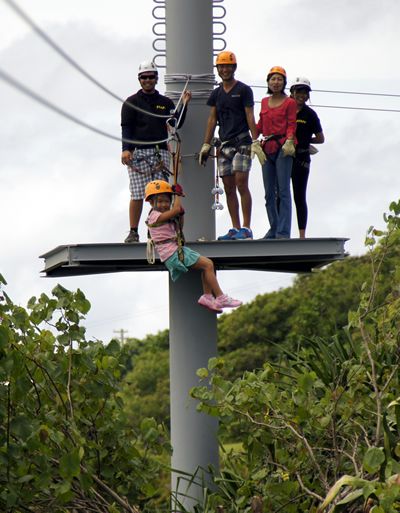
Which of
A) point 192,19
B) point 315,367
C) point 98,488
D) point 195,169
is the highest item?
point 192,19

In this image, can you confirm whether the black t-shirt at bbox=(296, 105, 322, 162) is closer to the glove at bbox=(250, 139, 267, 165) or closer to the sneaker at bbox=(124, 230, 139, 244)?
the glove at bbox=(250, 139, 267, 165)

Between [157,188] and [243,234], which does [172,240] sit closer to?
[157,188]

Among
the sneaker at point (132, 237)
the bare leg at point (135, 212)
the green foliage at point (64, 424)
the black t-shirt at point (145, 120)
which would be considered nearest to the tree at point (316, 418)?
the green foliage at point (64, 424)

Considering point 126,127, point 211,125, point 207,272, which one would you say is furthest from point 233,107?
point 207,272

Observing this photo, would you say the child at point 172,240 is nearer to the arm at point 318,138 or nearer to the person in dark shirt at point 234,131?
the person in dark shirt at point 234,131

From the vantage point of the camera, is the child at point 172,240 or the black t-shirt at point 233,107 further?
the black t-shirt at point 233,107

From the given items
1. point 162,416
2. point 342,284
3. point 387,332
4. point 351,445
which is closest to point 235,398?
point 351,445

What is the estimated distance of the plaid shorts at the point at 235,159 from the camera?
14.1 meters

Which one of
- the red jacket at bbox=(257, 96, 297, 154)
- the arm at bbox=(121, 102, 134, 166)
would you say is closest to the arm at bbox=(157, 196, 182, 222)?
the arm at bbox=(121, 102, 134, 166)

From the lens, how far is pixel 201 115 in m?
14.8

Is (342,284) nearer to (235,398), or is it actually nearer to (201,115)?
(201,115)

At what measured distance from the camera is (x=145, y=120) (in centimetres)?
1423

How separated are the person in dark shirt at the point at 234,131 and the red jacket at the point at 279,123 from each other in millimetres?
139

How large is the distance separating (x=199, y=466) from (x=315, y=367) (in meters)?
Result: 1.70
